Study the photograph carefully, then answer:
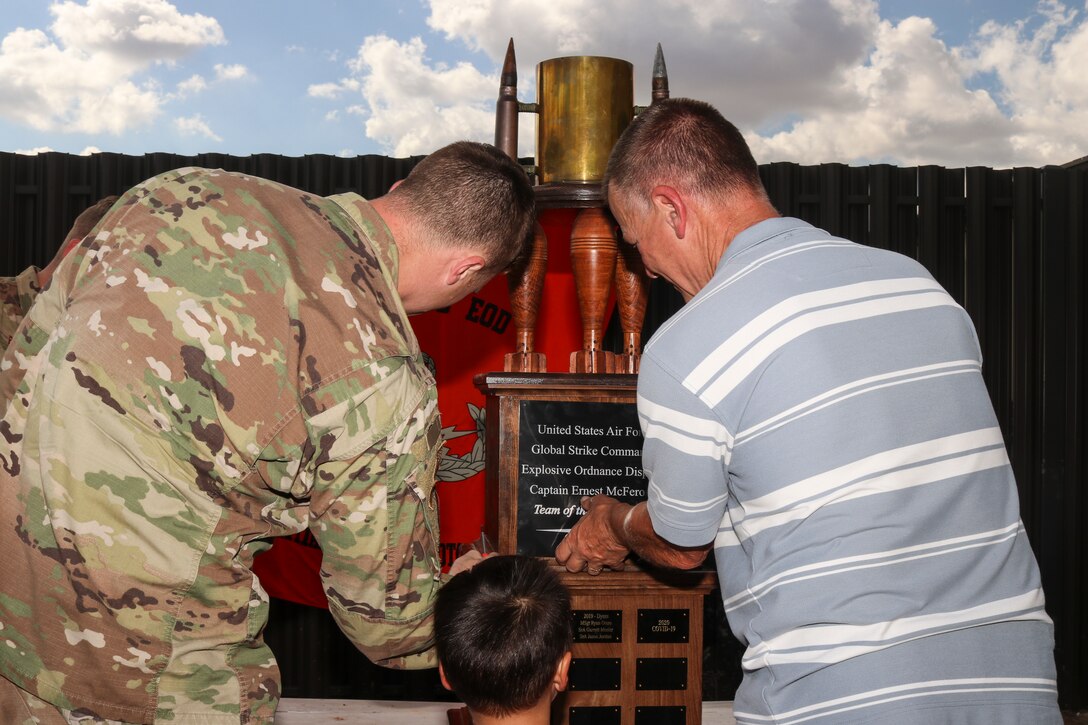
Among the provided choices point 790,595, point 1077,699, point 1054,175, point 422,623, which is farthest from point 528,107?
point 1077,699

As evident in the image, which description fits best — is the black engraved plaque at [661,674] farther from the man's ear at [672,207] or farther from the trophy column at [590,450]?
the man's ear at [672,207]

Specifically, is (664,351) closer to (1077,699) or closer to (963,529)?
(963,529)

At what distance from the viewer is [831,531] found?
110 cm

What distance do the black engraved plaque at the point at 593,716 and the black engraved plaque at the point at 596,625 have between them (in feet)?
0.51

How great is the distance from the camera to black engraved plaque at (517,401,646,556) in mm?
1969

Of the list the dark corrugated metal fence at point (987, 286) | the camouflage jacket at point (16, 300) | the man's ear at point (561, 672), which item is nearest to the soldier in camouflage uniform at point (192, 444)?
the man's ear at point (561, 672)

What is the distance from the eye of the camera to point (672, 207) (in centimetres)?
138

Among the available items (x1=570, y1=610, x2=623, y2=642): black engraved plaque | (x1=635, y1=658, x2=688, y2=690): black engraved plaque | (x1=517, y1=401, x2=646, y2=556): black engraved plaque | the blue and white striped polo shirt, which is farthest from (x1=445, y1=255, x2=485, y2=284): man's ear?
(x1=635, y1=658, x2=688, y2=690): black engraved plaque

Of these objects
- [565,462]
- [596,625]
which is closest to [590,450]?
[565,462]

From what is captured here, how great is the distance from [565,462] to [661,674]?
53cm

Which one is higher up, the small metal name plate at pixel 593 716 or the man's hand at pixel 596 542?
the man's hand at pixel 596 542

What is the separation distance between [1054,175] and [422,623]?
13.0ft

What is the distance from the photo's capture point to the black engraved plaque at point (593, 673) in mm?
1942

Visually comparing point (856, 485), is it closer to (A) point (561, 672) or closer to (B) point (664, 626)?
(A) point (561, 672)
